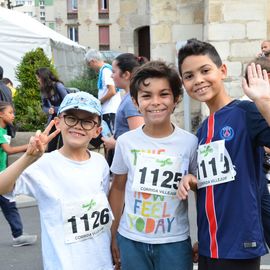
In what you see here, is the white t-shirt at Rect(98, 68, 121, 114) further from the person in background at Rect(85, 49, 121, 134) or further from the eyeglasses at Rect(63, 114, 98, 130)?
the eyeglasses at Rect(63, 114, 98, 130)

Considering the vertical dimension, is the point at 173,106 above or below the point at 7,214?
above

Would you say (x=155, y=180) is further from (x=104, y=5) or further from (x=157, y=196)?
(x=104, y=5)

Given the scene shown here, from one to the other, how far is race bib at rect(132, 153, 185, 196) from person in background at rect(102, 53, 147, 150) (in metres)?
1.46

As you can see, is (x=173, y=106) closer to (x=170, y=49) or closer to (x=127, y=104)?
(x=127, y=104)

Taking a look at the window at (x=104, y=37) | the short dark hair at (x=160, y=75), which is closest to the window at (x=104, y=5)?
the window at (x=104, y=37)

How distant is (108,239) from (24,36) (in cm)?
1400

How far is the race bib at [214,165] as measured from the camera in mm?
2461

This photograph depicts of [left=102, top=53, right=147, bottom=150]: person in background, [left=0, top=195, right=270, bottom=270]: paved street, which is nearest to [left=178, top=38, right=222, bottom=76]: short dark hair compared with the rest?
[left=102, top=53, right=147, bottom=150]: person in background

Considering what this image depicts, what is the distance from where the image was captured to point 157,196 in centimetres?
268

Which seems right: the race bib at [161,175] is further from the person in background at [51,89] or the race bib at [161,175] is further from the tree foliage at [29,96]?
the tree foliage at [29,96]

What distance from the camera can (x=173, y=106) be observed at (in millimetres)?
2801

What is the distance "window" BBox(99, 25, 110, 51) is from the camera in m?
56.1

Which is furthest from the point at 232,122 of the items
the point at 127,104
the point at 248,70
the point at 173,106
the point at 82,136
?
the point at 127,104

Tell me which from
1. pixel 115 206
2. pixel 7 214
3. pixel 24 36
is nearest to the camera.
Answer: pixel 115 206
